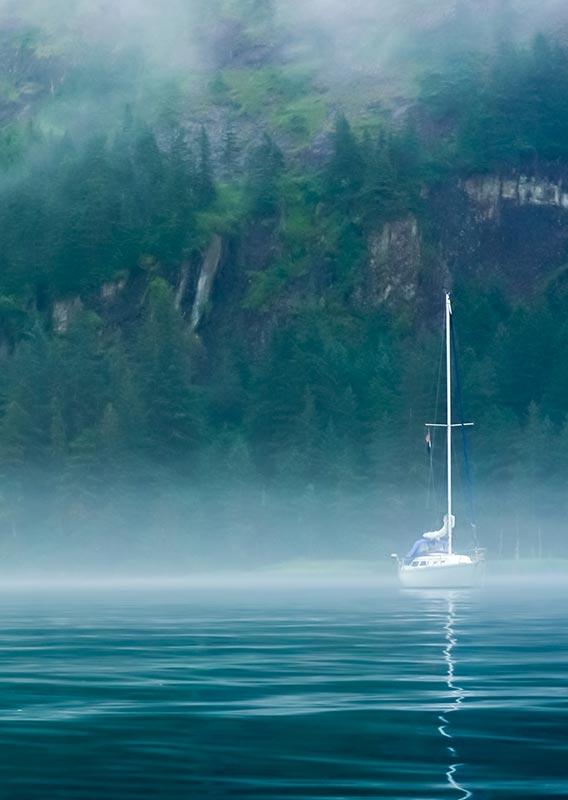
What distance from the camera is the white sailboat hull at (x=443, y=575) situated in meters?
88.9

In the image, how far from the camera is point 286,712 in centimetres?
2156

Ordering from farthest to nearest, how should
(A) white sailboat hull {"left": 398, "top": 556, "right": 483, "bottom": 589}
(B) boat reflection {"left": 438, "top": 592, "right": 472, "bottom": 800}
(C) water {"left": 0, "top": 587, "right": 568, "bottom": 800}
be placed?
(A) white sailboat hull {"left": 398, "top": 556, "right": 483, "bottom": 589} < (C) water {"left": 0, "top": 587, "right": 568, "bottom": 800} < (B) boat reflection {"left": 438, "top": 592, "right": 472, "bottom": 800}

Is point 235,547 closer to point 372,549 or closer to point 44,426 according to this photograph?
point 372,549

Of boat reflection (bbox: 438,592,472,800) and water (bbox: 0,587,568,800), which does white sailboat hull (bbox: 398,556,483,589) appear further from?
boat reflection (bbox: 438,592,472,800)

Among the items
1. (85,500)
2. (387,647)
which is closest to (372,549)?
(85,500)

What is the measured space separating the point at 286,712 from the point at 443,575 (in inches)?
2704

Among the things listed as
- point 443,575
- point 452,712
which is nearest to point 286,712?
point 452,712

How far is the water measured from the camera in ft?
52.6

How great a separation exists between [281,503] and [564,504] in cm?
2616

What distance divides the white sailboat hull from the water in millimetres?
45892

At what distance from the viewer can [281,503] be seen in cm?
14900

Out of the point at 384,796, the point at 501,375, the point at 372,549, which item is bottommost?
the point at 384,796

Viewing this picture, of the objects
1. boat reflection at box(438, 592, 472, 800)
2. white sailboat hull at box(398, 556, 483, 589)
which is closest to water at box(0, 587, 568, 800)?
boat reflection at box(438, 592, 472, 800)

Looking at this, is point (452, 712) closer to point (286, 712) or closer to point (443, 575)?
point (286, 712)
